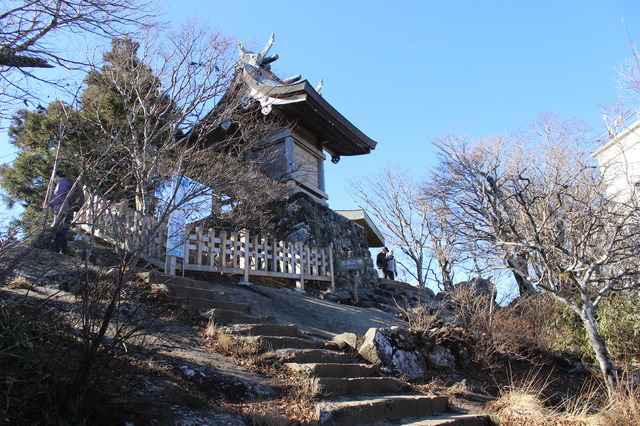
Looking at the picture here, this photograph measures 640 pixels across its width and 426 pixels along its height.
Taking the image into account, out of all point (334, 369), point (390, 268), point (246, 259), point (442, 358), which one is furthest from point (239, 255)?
point (390, 268)

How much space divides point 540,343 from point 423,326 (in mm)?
3013

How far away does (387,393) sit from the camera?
5598 millimetres

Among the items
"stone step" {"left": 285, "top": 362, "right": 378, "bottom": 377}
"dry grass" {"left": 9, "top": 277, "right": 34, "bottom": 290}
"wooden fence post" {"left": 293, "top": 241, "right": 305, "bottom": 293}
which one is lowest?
"stone step" {"left": 285, "top": 362, "right": 378, "bottom": 377}

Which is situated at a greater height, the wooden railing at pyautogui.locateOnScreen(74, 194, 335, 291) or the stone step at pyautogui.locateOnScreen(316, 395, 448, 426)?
the wooden railing at pyautogui.locateOnScreen(74, 194, 335, 291)

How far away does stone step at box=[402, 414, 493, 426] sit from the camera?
4.63 m

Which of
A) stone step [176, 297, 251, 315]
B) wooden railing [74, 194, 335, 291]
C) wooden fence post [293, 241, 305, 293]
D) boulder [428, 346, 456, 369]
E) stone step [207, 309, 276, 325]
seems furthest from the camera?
wooden fence post [293, 241, 305, 293]

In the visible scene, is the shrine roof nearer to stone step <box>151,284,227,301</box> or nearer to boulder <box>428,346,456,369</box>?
stone step <box>151,284,227,301</box>

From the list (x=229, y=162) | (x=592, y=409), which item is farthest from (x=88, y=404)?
(x=229, y=162)

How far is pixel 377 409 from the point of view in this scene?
4.68m

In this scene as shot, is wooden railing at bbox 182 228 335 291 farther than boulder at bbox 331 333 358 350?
Yes

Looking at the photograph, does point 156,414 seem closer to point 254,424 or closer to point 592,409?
point 254,424

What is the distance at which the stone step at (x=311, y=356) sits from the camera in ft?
18.0

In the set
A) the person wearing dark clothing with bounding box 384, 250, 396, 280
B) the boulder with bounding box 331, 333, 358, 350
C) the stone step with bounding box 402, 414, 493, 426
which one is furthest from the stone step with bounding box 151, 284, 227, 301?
the person wearing dark clothing with bounding box 384, 250, 396, 280

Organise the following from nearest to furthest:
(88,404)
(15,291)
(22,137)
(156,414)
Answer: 1. (88,404)
2. (156,414)
3. (15,291)
4. (22,137)
